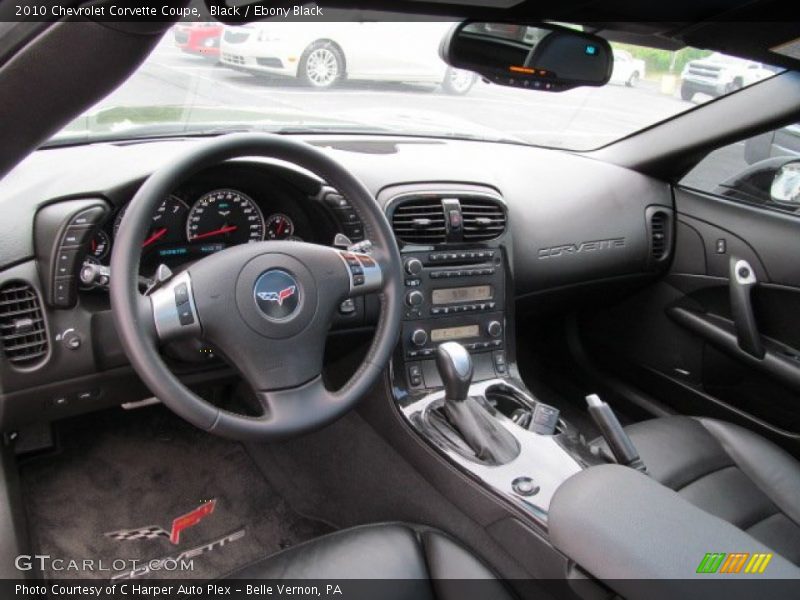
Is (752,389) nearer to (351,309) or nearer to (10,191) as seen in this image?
(351,309)

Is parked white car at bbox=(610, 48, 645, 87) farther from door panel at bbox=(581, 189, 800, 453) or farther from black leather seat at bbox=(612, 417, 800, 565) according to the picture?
black leather seat at bbox=(612, 417, 800, 565)

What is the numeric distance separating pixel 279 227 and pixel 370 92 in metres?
0.81

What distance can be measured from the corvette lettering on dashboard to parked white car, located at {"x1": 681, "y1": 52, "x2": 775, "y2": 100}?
0.56 meters

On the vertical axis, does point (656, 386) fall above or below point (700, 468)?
below

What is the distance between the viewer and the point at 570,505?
1.24m

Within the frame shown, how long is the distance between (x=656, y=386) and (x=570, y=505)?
1.77m

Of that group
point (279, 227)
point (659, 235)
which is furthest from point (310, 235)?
point (659, 235)

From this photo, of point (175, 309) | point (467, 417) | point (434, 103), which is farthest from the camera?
point (434, 103)

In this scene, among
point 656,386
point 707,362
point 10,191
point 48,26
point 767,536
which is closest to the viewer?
point 48,26

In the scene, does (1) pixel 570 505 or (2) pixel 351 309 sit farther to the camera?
(2) pixel 351 309

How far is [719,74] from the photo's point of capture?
2.45 metres

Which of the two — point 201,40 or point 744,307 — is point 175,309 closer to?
point 201,40

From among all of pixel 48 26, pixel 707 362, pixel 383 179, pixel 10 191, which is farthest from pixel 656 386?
pixel 48 26

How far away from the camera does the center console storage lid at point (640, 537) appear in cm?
108
